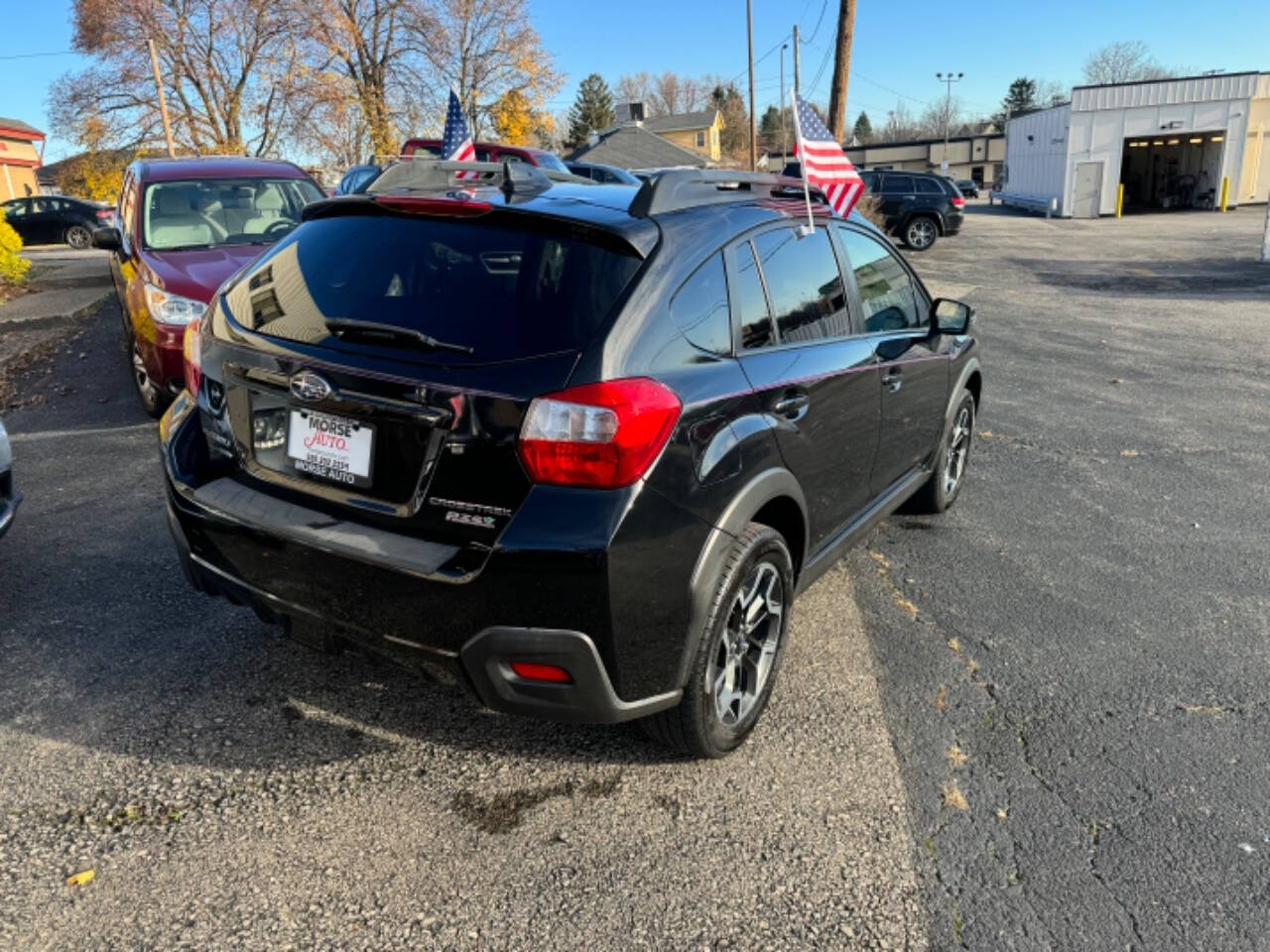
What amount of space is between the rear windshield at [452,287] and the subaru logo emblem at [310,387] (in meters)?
0.13

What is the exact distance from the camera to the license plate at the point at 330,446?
2490mm

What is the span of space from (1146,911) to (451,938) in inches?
69.4

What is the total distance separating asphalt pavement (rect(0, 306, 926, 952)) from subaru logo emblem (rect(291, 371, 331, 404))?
0.54 meters

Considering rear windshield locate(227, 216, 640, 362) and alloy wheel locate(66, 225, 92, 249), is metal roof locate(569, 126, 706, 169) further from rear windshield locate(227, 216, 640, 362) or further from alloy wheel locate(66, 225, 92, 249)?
rear windshield locate(227, 216, 640, 362)

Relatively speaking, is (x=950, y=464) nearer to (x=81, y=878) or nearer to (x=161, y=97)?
(x=81, y=878)

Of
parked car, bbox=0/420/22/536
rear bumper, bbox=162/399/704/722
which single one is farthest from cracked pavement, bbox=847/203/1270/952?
parked car, bbox=0/420/22/536

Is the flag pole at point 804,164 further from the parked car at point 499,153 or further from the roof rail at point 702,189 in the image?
the parked car at point 499,153

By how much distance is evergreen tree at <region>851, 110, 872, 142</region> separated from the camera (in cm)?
13812

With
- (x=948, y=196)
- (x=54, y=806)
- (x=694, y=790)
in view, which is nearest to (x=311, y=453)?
(x=54, y=806)

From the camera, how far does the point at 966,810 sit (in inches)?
106

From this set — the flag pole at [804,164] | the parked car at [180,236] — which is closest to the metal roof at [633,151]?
the parked car at [180,236]

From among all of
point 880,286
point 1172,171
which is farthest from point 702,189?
point 1172,171

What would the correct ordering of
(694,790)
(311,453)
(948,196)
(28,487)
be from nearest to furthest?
(311,453) → (694,790) → (28,487) → (948,196)

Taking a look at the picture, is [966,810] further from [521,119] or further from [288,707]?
[521,119]
